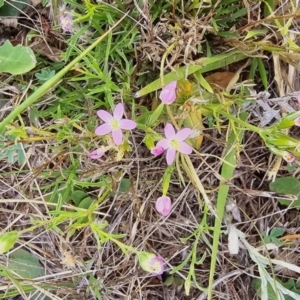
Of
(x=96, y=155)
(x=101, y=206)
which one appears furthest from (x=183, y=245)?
(x=96, y=155)

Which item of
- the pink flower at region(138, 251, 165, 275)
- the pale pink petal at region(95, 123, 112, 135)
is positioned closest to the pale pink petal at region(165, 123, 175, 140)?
the pale pink petal at region(95, 123, 112, 135)

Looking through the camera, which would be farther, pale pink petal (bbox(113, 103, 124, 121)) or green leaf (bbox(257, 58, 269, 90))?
green leaf (bbox(257, 58, 269, 90))

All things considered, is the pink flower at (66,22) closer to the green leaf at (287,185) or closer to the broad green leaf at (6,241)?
the broad green leaf at (6,241)

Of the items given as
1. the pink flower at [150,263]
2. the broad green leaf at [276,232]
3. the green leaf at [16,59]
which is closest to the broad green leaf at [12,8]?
the green leaf at [16,59]

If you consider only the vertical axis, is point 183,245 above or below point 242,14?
below

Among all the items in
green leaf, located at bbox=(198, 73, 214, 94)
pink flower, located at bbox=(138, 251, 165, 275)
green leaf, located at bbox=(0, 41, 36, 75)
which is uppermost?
green leaf, located at bbox=(0, 41, 36, 75)

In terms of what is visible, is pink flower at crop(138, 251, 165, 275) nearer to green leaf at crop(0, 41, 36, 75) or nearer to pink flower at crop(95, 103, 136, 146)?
pink flower at crop(95, 103, 136, 146)

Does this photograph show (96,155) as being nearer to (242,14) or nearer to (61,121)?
(61,121)

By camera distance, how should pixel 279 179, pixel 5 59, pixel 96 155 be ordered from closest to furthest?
pixel 96 155, pixel 5 59, pixel 279 179
